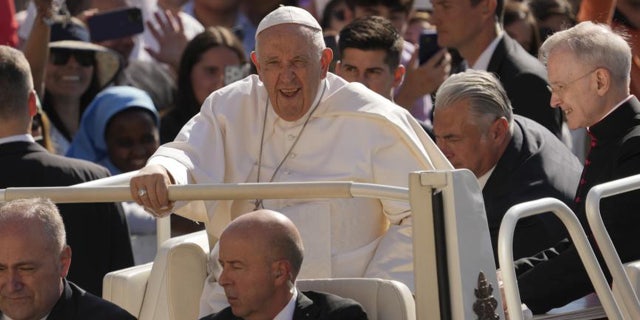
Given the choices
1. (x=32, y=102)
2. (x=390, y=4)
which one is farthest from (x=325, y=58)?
(x=390, y=4)

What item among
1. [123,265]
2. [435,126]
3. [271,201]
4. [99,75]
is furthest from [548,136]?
[99,75]

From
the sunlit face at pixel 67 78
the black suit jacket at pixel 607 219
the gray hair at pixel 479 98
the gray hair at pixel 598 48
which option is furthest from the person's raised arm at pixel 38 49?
the black suit jacket at pixel 607 219

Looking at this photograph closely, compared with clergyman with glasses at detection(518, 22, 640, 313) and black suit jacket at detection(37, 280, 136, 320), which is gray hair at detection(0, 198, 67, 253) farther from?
clergyman with glasses at detection(518, 22, 640, 313)

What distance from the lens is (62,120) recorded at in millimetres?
10586

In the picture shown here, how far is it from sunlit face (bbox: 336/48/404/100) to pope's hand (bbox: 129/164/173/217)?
303cm

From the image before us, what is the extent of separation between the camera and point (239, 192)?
5676mm

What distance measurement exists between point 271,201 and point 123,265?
1.58m

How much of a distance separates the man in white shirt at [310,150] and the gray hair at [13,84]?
1229 millimetres

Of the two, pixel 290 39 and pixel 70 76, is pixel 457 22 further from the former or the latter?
pixel 290 39

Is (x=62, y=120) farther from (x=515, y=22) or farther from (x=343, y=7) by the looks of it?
(x=515, y=22)

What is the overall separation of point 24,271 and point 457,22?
4.47m

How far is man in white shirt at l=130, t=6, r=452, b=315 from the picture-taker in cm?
671

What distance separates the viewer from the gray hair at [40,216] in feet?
18.6

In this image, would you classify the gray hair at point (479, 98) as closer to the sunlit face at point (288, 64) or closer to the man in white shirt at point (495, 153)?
the man in white shirt at point (495, 153)
